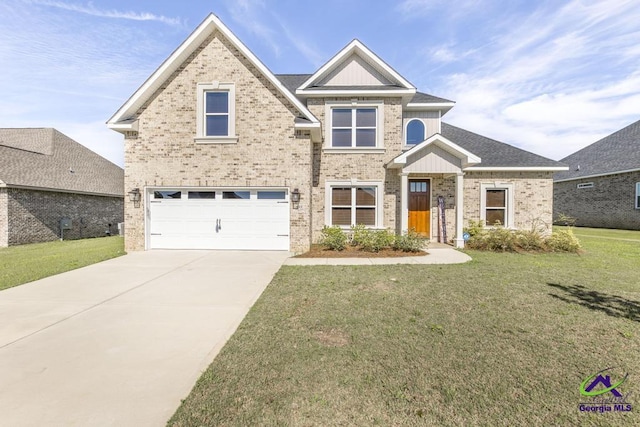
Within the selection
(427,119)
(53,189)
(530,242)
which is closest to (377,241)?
(530,242)

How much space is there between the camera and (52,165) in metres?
17.0

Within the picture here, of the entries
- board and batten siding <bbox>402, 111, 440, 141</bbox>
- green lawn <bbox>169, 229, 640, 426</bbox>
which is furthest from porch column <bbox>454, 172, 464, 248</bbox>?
green lawn <bbox>169, 229, 640, 426</bbox>

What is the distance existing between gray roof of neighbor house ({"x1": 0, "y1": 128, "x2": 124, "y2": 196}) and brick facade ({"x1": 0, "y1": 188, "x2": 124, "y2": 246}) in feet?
1.67

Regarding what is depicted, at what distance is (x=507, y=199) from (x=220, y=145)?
41.0 ft

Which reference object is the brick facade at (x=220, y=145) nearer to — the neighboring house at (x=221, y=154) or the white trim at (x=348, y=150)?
the neighboring house at (x=221, y=154)

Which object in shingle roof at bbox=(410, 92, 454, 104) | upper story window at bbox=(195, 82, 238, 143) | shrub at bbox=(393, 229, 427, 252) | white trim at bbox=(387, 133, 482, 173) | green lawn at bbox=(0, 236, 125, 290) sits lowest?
green lawn at bbox=(0, 236, 125, 290)

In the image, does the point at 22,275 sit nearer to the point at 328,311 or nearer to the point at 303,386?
the point at 328,311

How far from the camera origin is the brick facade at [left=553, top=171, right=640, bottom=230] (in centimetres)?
2003

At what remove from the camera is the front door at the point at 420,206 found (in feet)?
41.7

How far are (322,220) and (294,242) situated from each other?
6.95 ft

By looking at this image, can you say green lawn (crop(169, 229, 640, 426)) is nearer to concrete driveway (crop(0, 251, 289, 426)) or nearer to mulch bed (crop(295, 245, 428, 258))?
concrete driveway (crop(0, 251, 289, 426))

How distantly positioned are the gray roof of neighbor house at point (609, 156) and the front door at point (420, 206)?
18.6 metres

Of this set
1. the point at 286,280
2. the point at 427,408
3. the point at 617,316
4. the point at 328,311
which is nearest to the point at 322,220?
the point at 286,280

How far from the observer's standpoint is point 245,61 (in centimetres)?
1037
